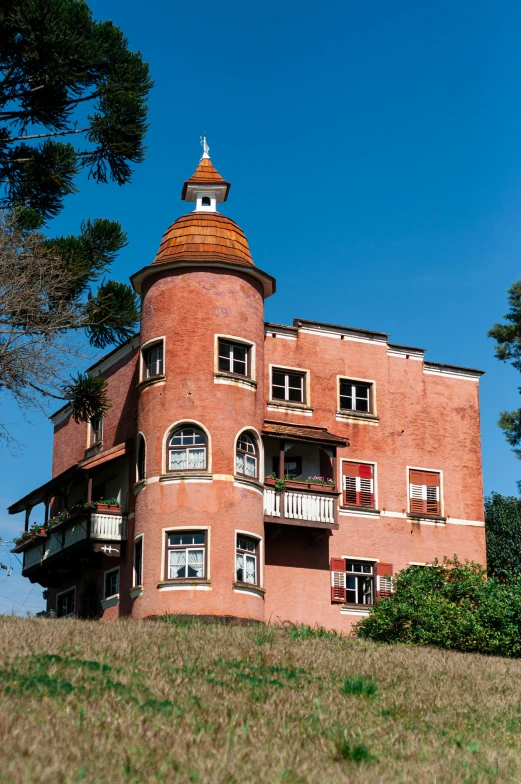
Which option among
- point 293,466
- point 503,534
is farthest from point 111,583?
point 503,534

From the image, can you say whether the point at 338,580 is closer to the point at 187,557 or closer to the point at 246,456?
the point at 246,456

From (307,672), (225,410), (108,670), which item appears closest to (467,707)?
(307,672)

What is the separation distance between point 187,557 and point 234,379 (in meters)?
6.27

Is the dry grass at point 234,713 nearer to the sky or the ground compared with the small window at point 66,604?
nearer to the ground

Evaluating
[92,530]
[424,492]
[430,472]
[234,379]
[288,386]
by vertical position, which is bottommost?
[92,530]

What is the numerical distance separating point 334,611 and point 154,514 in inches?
303

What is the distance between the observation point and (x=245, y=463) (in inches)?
1455

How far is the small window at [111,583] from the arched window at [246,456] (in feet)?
20.8

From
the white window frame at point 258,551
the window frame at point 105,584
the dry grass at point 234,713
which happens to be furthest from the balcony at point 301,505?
the dry grass at point 234,713

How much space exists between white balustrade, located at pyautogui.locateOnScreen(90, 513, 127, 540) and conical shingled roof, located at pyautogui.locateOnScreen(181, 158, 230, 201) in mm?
12972

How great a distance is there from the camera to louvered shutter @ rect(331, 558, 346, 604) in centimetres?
3884

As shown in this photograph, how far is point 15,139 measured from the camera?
33.8 m

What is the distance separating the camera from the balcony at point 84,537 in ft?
125

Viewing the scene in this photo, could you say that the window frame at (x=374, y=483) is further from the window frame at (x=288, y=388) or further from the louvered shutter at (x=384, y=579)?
the window frame at (x=288, y=388)
